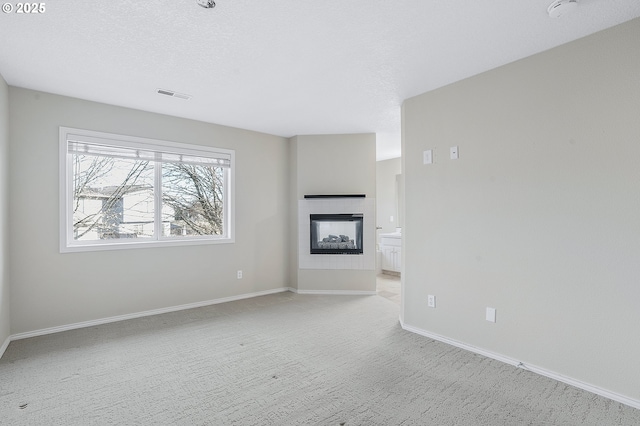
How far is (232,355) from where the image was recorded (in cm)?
290

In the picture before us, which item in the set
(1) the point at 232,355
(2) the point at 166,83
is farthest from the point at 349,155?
(1) the point at 232,355

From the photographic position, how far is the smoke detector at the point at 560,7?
193 cm

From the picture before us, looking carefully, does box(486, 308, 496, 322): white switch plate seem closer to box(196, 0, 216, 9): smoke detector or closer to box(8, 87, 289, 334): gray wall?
box(196, 0, 216, 9): smoke detector

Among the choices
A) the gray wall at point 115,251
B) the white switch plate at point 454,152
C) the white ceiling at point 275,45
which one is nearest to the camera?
the white ceiling at point 275,45

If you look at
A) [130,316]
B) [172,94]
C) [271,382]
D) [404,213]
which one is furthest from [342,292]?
[172,94]

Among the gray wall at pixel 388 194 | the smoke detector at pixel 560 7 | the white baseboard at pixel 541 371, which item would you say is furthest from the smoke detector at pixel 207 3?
the gray wall at pixel 388 194

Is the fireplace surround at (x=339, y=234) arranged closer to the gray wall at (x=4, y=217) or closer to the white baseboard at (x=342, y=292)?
the white baseboard at (x=342, y=292)

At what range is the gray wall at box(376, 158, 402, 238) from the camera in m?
7.15

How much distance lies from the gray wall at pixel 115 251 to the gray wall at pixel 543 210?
260 centimetres

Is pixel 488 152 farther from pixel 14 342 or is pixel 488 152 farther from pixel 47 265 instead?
pixel 14 342

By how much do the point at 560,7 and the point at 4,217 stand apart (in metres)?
4.71

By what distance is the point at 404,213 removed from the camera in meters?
3.67

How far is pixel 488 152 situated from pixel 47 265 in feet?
14.8

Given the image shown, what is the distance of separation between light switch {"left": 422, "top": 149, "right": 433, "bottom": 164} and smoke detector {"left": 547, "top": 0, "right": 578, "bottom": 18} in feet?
4.92
